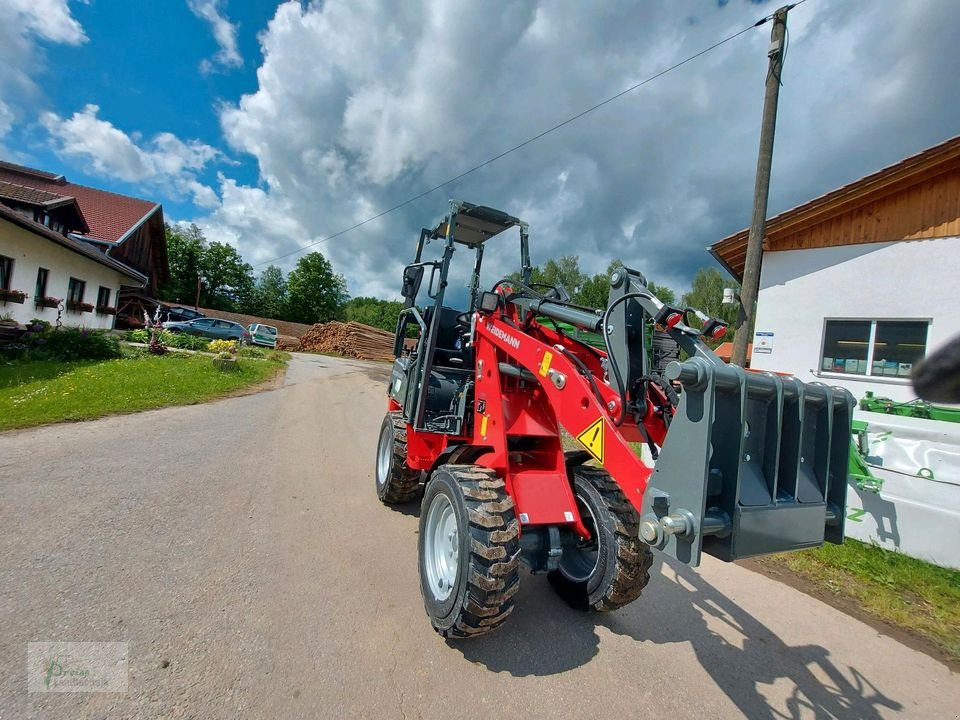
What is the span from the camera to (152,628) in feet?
8.39

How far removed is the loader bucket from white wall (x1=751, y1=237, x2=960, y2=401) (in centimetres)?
734

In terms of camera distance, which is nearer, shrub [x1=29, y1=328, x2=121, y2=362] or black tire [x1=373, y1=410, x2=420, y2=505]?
black tire [x1=373, y1=410, x2=420, y2=505]

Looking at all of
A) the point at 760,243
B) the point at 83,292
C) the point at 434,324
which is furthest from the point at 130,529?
the point at 83,292

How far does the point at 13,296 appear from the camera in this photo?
42.8 ft

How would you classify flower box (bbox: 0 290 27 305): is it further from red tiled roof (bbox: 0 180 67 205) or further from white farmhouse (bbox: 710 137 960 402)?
white farmhouse (bbox: 710 137 960 402)

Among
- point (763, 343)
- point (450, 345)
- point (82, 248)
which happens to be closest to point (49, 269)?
point (82, 248)

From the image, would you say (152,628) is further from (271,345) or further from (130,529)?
(271,345)

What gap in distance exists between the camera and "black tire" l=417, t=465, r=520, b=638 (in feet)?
7.97

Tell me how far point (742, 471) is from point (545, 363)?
121cm

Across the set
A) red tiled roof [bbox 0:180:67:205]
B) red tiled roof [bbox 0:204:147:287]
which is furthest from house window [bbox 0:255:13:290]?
red tiled roof [bbox 0:180:67:205]

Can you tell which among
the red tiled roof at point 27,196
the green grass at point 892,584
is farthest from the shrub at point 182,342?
the green grass at point 892,584

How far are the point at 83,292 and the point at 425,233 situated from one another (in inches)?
777

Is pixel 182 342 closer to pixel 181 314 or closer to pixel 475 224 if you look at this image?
pixel 181 314

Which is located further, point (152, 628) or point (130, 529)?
point (130, 529)
